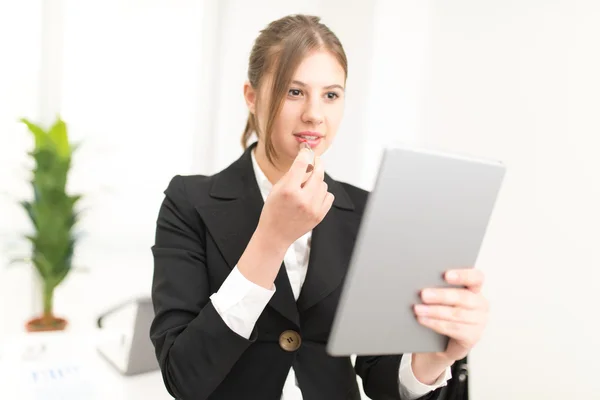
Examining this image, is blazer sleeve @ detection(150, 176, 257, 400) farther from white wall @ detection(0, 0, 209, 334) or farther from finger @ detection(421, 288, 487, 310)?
white wall @ detection(0, 0, 209, 334)

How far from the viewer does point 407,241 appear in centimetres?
64

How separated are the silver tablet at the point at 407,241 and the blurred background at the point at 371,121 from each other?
0.07 meters

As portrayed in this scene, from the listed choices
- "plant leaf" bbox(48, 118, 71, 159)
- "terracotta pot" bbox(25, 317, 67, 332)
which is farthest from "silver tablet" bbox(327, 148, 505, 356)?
"plant leaf" bbox(48, 118, 71, 159)

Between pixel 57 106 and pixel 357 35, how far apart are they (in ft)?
4.99

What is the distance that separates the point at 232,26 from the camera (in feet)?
8.84

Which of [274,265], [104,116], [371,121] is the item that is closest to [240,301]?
[274,265]

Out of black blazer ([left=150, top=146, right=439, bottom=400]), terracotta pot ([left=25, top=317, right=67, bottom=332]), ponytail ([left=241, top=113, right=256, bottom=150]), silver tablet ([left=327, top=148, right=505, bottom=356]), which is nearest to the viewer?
silver tablet ([left=327, top=148, right=505, bottom=356])

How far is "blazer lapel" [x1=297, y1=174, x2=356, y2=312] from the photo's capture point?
0.92 m

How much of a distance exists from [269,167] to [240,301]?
36 cm

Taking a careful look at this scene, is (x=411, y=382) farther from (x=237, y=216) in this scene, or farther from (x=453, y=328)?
(x=237, y=216)

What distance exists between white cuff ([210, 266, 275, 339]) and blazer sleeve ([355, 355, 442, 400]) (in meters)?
0.31

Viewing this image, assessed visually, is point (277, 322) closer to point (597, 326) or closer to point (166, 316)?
point (166, 316)

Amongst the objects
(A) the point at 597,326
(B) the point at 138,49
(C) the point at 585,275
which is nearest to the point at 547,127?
(C) the point at 585,275

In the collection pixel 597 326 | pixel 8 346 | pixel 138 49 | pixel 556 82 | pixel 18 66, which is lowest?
pixel 8 346
